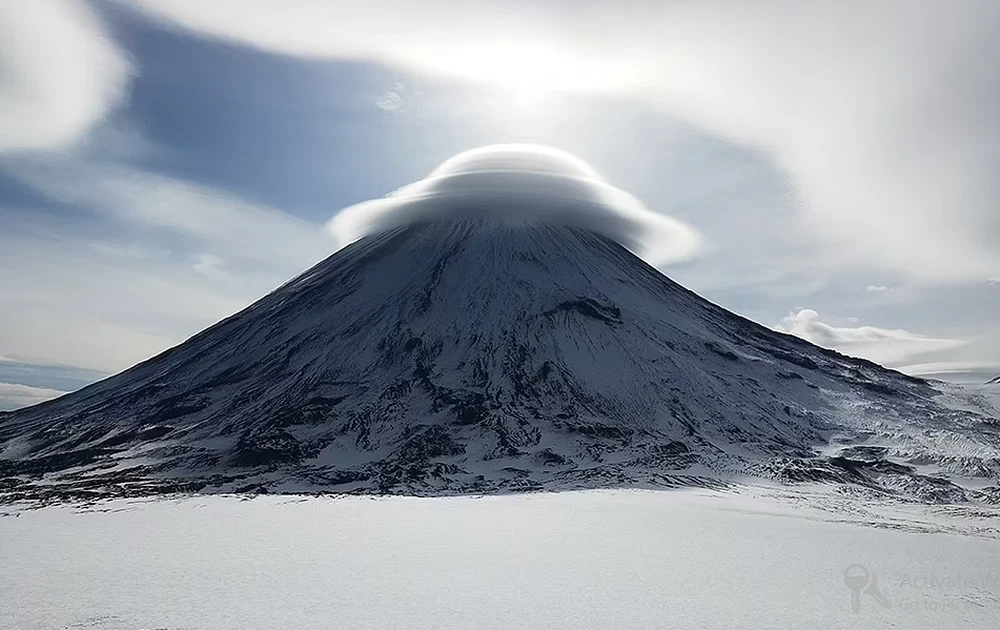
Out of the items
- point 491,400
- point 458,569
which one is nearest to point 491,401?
point 491,400

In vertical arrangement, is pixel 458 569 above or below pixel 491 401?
below

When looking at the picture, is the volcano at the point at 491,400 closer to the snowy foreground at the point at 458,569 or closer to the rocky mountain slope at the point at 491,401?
the rocky mountain slope at the point at 491,401

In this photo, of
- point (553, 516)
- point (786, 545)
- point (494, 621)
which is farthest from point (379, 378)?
point (494, 621)

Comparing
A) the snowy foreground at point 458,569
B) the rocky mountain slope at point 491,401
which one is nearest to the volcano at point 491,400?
the rocky mountain slope at point 491,401

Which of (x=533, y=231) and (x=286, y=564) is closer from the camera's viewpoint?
(x=286, y=564)

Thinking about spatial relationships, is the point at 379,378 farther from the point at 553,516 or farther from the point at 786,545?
the point at 786,545

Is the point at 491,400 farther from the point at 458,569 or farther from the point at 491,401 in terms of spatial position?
the point at 458,569
